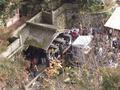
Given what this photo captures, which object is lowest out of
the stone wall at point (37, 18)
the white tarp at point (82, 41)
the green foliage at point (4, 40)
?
the white tarp at point (82, 41)

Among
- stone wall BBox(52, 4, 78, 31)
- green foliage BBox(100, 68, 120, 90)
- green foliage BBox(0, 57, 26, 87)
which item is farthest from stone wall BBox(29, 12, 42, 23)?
green foliage BBox(100, 68, 120, 90)

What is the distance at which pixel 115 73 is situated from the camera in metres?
18.3

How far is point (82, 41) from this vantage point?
2748 centimetres

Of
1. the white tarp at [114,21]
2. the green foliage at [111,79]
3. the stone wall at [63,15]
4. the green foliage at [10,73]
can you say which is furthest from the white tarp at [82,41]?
the green foliage at [111,79]

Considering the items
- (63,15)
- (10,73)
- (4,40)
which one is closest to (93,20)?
(63,15)

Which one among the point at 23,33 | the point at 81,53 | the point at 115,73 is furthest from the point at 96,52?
the point at 115,73

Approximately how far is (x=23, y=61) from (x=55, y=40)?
336 cm

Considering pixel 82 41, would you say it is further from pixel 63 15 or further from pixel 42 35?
pixel 63 15

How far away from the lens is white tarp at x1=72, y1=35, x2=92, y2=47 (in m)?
27.2

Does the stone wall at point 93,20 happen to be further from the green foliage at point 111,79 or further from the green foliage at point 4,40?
the green foliage at point 111,79

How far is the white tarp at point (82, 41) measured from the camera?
27.2m

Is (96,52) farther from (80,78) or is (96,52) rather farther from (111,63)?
(80,78)

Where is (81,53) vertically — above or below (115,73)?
below

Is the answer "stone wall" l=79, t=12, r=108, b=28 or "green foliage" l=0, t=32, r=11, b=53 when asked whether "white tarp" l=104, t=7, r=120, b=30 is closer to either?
"stone wall" l=79, t=12, r=108, b=28
